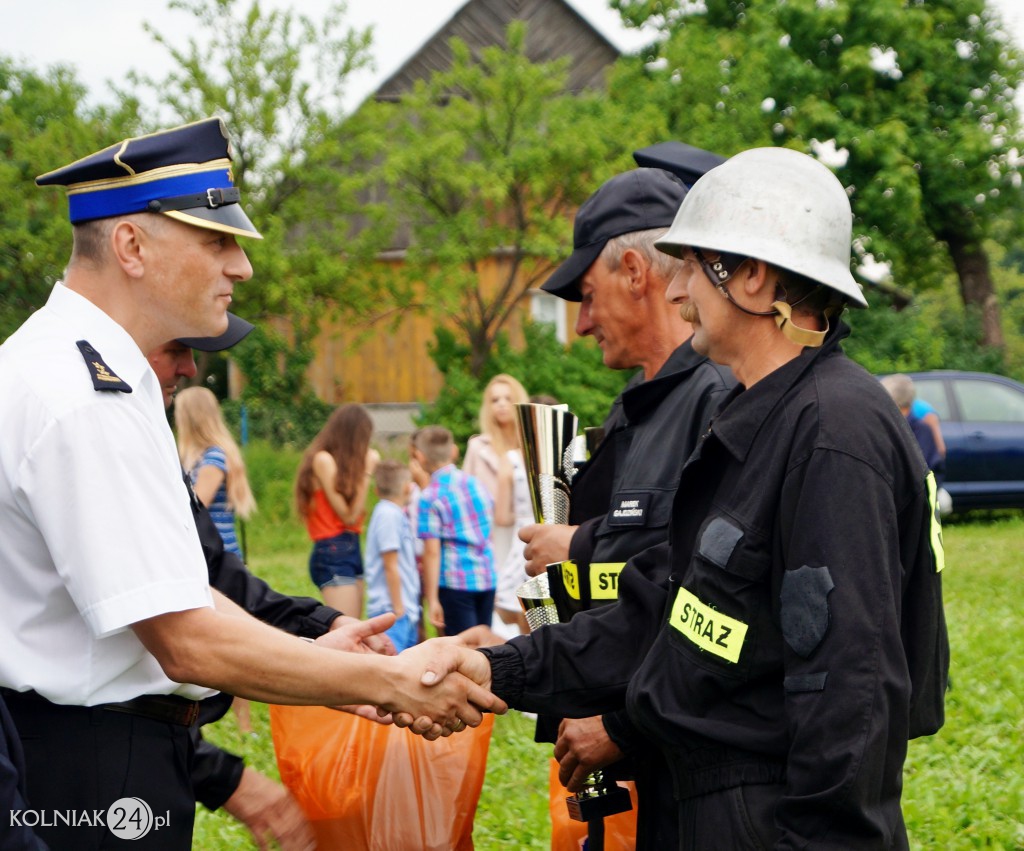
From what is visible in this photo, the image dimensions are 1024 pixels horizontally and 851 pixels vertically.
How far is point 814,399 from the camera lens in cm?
217

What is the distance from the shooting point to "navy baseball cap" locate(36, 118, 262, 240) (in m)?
2.69

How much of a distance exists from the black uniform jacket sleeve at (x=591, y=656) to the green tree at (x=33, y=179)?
61.1ft

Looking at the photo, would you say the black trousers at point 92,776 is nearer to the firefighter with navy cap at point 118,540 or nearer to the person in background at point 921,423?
the firefighter with navy cap at point 118,540

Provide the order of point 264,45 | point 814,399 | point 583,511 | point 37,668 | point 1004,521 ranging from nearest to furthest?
point 814,399 → point 37,668 → point 583,511 → point 1004,521 → point 264,45

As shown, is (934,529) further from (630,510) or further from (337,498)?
(337,498)

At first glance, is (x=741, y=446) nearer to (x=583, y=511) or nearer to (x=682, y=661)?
(x=682, y=661)

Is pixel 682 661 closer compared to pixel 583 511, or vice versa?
pixel 682 661

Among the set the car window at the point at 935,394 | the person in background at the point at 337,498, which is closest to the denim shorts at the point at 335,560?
the person in background at the point at 337,498

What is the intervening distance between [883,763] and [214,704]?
1.84 m

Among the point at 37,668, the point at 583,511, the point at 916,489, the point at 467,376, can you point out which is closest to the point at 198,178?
the point at 37,668

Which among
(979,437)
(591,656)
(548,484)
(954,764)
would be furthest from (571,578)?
(979,437)

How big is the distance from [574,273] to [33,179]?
64.7 feet

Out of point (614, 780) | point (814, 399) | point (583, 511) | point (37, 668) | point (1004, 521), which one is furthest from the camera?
point (1004, 521)

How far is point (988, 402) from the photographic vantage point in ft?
50.7
